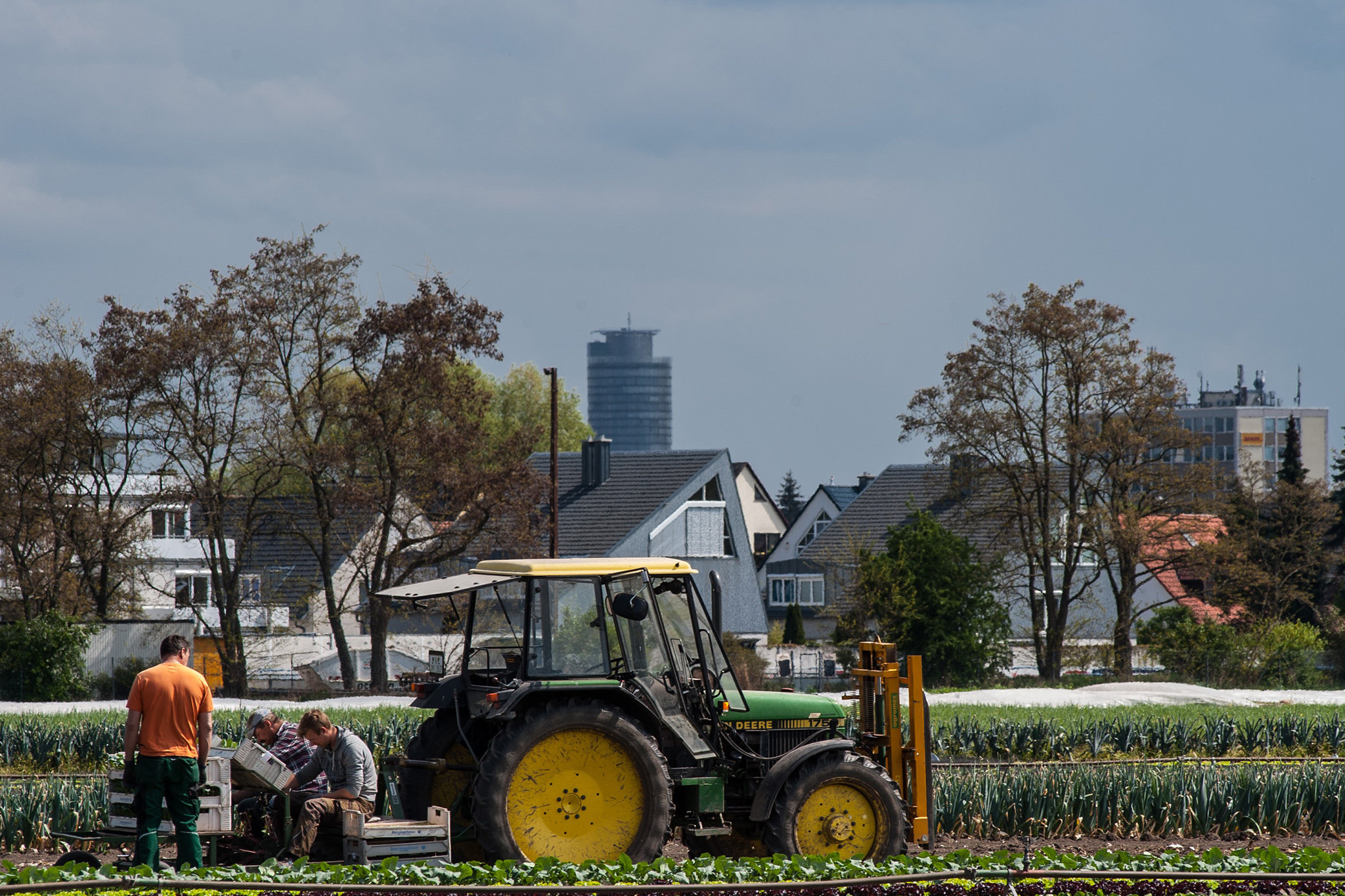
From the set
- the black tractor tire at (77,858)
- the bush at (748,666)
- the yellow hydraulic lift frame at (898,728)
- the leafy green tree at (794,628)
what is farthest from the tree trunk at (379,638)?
the black tractor tire at (77,858)

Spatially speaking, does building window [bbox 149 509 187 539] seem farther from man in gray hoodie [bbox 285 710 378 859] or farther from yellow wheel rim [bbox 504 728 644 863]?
yellow wheel rim [bbox 504 728 644 863]

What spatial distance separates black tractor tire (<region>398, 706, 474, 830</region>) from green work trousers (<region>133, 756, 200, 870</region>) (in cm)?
142

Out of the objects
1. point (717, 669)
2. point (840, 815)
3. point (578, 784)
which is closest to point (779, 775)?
point (840, 815)

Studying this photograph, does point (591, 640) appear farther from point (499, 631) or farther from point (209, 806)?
point (209, 806)

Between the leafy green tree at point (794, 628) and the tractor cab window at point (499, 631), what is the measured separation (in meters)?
41.3

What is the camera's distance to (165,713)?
30.2 feet

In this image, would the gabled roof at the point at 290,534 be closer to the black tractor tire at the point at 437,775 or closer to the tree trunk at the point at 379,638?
the tree trunk at the point at 379,638

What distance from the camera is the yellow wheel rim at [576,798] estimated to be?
9305mm

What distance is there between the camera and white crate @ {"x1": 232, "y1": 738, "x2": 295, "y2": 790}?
9.46m

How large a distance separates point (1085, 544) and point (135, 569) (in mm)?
23620

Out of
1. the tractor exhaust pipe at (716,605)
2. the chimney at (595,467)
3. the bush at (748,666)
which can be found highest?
the chimney at (595,467)

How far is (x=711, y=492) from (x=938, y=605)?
1721 centimetres

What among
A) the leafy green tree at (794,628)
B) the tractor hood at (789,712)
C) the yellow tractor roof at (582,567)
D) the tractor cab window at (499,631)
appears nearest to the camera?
the yellow tractor roof at (582,567)

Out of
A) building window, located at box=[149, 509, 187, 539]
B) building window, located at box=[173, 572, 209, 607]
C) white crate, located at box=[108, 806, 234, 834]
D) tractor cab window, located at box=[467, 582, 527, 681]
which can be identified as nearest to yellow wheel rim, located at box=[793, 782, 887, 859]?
tractor cab window, located at box=[467, 582, 527, 681]
